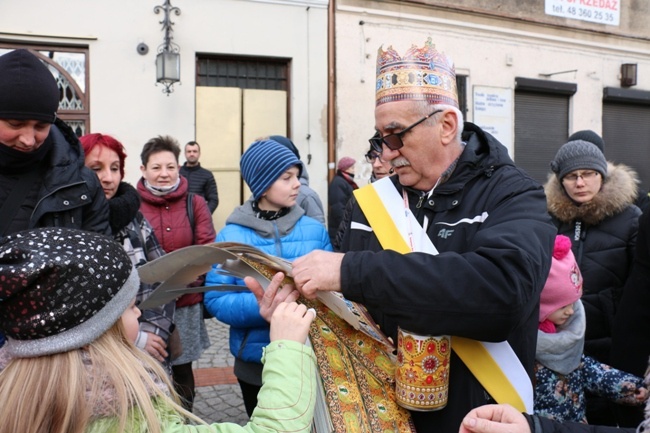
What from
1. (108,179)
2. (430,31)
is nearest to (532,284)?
(108,179)

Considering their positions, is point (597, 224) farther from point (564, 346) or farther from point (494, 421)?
point (494, 421)

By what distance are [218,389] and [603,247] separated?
3.22m

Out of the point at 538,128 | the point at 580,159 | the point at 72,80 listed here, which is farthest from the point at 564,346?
the point at 538,128

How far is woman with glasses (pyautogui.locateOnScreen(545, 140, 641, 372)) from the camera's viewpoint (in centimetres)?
331

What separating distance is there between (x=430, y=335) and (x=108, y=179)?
2.08 m

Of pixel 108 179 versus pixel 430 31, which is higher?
pixel 430 31

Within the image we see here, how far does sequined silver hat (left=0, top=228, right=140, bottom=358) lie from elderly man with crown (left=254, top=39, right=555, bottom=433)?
0.50 m

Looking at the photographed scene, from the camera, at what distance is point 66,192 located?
221 centimetres

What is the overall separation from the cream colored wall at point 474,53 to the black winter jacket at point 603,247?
7142 millimetres

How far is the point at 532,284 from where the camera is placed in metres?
1.56

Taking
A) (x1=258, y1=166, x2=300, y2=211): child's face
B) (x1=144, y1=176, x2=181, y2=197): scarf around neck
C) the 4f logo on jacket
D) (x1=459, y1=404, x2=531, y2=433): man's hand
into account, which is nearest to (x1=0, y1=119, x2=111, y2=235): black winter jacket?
(x1=258, y1=166, x2=300, y2=211): child's face

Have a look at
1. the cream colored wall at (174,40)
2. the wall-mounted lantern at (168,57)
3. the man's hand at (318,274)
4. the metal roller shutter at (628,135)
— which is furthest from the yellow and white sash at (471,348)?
the metal roller shutter at (628,135)

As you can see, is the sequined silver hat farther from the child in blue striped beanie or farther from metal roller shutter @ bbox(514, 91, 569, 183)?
metal roller shutter @ bbox(514, 91, 569, 183)

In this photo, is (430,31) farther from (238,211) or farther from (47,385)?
(47,385)
